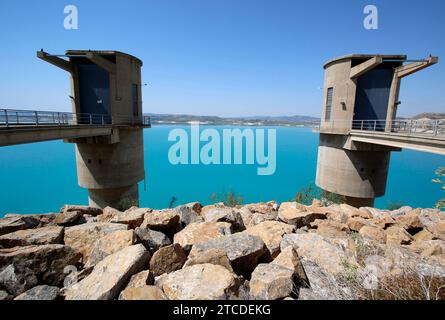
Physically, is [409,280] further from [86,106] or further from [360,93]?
[86,106]

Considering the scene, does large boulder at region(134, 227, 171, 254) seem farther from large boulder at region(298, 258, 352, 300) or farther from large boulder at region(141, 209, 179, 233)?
large boulder at region(298, 258, 352, 300)

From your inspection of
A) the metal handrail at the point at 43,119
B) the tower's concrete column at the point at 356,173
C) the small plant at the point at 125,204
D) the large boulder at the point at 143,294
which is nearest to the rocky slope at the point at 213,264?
the large boulder at the point at 143,294

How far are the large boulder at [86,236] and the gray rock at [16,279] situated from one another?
746 mm

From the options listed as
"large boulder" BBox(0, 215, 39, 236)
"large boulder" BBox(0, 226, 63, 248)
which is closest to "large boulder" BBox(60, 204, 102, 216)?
"large boulder" BBox(0, 215, 39, 236)

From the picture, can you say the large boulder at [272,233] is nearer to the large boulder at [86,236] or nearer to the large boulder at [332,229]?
the large boulder at [332,229]

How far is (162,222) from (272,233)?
210 cm

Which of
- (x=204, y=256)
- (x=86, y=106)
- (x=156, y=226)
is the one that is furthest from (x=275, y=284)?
A: (x=86, y=106)

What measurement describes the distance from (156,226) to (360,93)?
14796mm

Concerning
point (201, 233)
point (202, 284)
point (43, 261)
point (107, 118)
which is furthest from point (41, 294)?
point (107, 118)

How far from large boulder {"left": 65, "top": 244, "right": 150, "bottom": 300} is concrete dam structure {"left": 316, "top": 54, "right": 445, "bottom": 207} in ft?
42.5

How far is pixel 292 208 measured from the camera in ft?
16.9

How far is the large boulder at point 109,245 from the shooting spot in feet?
9.76
